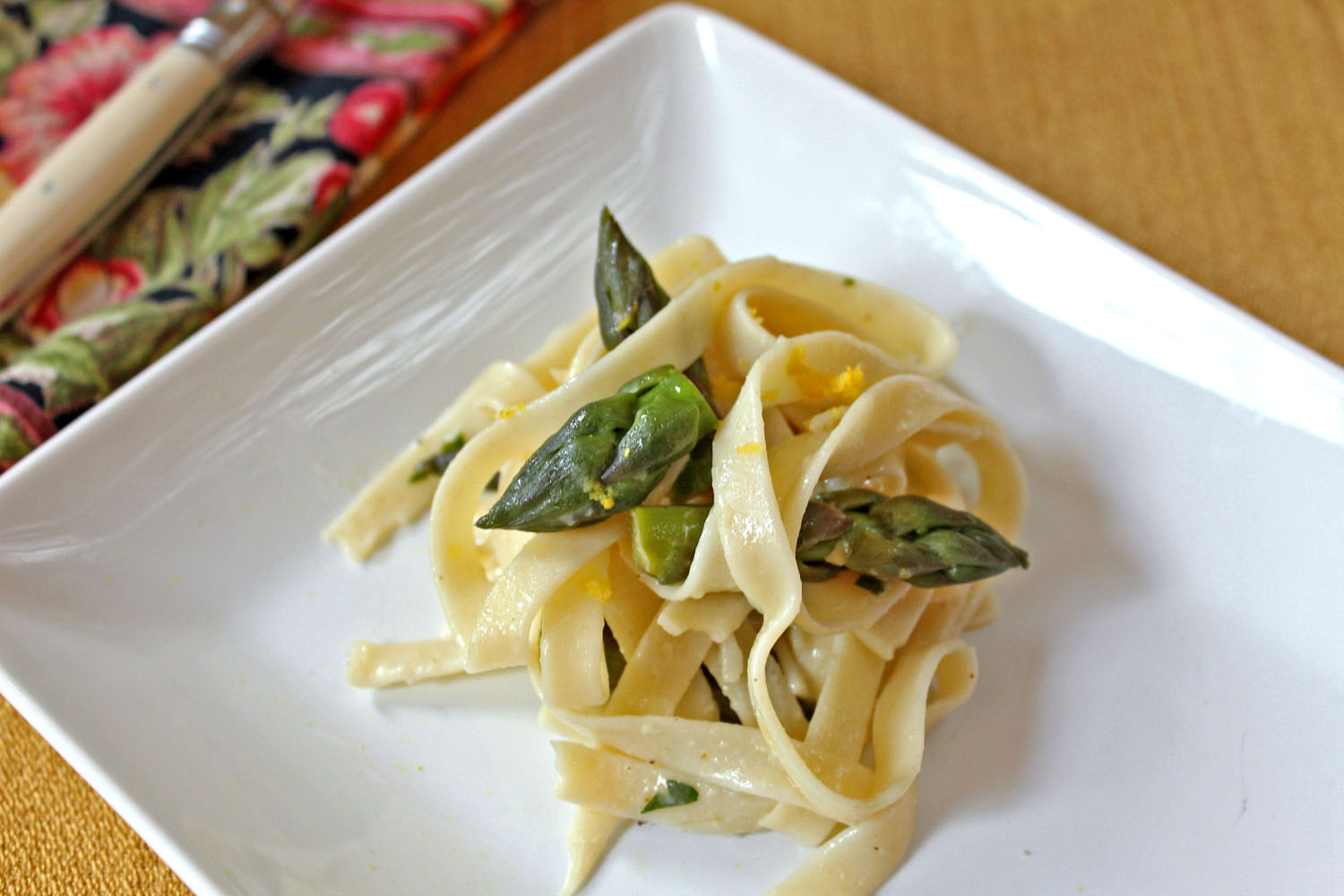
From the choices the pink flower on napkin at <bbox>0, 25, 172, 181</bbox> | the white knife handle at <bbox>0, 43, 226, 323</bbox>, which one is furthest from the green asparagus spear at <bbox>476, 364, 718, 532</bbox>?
the pink flower on napkin at <bbox>0, 25, 172, 181</bbox>

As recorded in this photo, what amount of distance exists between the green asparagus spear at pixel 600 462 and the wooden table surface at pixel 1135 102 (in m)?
1.76

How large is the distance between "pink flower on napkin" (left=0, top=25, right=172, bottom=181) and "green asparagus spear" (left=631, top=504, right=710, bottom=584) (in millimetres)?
2683

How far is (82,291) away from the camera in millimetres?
3387

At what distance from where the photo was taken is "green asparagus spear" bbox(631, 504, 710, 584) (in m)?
2.38

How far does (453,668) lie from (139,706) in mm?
694

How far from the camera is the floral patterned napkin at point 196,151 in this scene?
3.12m

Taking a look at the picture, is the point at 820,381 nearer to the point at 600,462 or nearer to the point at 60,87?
the point at 600,462

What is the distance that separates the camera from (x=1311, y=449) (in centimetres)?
258

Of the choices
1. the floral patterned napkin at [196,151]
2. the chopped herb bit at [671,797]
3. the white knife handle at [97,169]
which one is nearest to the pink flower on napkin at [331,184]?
the floral patterned napkin at [196,151]

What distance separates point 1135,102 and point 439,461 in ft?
8.97

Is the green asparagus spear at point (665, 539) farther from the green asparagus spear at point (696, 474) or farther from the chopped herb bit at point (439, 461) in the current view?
the chopped herb bit at point (439, 461)

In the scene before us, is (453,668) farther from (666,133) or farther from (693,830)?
(666,133)

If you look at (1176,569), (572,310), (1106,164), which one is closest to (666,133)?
(572,310)

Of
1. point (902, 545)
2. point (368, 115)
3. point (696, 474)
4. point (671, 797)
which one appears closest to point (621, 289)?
point (696, 474)
